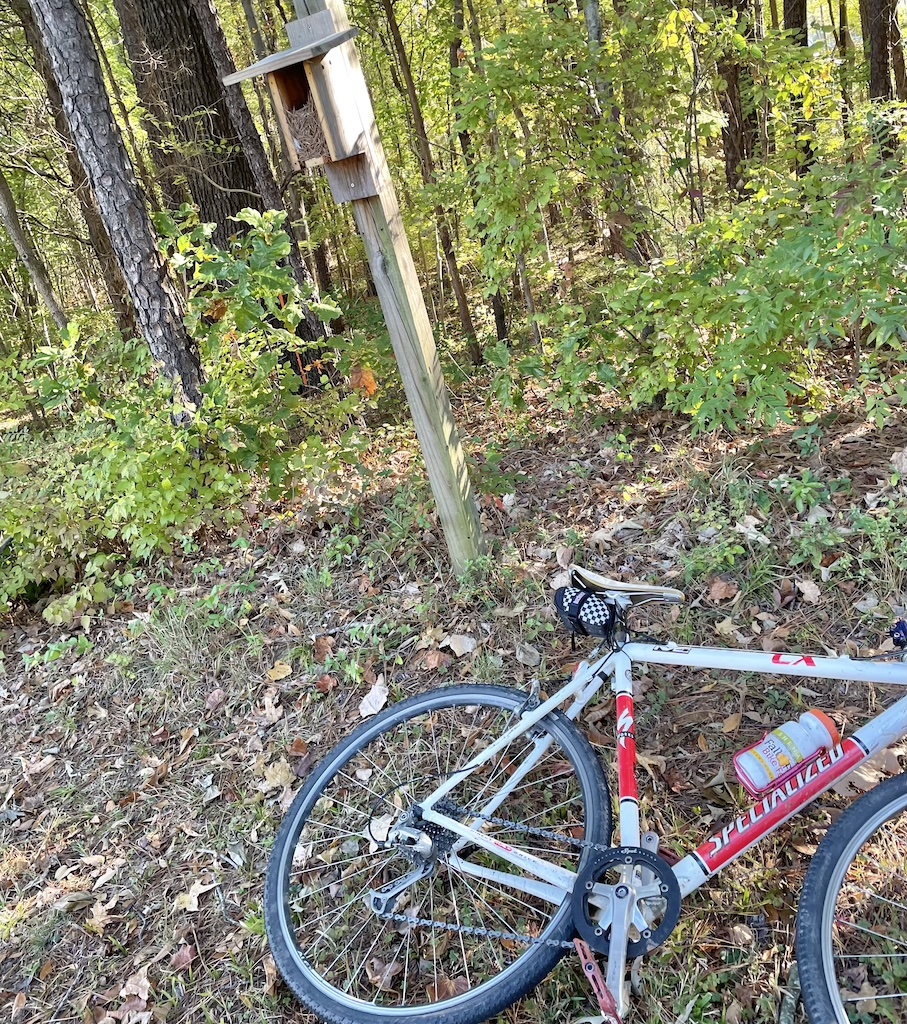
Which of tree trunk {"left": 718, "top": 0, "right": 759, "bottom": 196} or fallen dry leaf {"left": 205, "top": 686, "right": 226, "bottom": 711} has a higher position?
tree trunk {"left": 718, "top": 0, "right": 759, "bottom": 196}

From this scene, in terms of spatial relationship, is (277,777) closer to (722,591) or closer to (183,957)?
(183,957)

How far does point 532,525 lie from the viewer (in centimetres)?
405

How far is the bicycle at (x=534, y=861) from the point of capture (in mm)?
2043

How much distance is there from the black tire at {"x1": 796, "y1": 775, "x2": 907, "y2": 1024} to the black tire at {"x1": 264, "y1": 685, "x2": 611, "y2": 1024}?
0.65 m

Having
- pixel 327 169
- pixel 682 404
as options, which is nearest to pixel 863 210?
pixel 682 404

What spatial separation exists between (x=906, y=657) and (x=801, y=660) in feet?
0.92

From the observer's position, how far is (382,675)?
3.54m

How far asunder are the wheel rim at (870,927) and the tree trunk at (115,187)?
14.1 feet

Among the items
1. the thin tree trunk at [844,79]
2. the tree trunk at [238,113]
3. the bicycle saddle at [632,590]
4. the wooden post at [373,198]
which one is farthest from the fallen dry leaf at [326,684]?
the thin tree trunk at [844,79]

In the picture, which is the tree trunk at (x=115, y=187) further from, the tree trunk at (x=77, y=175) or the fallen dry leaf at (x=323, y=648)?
the tree trunk at (x=77, y=175)

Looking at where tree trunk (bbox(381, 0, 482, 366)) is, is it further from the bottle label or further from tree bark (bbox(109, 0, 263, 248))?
the bottle label

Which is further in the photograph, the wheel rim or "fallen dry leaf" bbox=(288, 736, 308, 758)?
"fallen dry leaf" bbox=(288, 736, 308, 758)

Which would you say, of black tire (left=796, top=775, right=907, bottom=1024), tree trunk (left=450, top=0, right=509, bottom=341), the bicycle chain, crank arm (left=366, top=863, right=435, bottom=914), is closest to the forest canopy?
tree trunk (left=450, top=0, right=509, bottom=341)

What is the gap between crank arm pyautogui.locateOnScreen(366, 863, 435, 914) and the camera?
243 centimetres
